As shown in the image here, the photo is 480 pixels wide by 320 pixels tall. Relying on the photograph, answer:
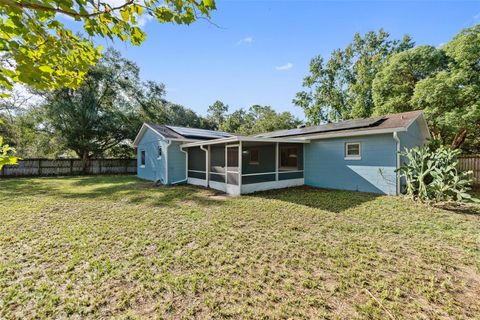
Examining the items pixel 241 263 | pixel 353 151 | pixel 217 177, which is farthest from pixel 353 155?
pixel 241 263

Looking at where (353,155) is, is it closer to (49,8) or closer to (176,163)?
(176,163)

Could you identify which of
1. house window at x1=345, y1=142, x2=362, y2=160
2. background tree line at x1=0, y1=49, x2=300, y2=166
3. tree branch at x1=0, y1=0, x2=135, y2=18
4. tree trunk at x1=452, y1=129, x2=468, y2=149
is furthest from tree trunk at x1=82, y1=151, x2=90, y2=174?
tree trunk at x1=452, y1=129, x2=468, y2=149

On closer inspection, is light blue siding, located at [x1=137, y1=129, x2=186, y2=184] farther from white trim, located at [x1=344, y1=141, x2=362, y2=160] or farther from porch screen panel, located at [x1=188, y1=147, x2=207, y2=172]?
white trim, located at [x1=344, y1=141, x2=362, y2=160]

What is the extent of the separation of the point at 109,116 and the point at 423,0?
20557 millimetres

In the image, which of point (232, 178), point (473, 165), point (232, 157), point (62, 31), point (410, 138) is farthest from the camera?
point (232, 157)

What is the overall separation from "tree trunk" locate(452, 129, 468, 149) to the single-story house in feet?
15.6

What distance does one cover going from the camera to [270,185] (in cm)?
974

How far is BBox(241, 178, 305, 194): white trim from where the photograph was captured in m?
9.06

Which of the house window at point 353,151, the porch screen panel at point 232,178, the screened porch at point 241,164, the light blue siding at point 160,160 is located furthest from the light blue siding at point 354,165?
the light blue siding at point 160,160

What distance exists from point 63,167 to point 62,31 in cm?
1963

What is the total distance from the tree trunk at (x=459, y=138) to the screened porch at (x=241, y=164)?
33.8ft

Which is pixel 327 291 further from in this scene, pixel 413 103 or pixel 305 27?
pixel 413 103

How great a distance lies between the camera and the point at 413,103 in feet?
42.1

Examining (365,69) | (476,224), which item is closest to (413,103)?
(365,69)
